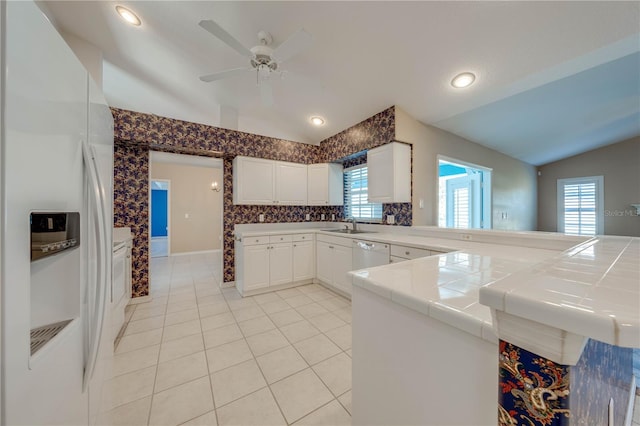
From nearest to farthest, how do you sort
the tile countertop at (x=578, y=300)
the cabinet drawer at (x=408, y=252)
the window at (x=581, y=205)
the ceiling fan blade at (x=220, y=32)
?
the tile countertop at (x=578, y=300) → the ceiling fan blade at (x=220, y=32) → the cabinet drawer at (x=408, y=252) → the window at (x=581, y=205)

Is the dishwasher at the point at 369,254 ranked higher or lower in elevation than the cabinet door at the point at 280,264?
higher

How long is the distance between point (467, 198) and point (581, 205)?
3.11 m

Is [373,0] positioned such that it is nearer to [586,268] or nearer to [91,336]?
[586,268]

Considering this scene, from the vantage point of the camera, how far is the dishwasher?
259 centimetres

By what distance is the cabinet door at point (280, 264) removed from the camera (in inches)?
135

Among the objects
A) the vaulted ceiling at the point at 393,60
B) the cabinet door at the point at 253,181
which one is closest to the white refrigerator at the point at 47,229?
the vaulted ceiling at the point at 393,60

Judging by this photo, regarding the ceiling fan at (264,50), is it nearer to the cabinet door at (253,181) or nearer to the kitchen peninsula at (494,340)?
the cabinet door at (253,181)

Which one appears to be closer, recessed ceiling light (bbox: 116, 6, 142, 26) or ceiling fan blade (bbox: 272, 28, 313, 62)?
ceiling fan blade (bbox: 272, 28, 313, 62)

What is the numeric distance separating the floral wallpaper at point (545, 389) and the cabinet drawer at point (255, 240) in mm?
3121

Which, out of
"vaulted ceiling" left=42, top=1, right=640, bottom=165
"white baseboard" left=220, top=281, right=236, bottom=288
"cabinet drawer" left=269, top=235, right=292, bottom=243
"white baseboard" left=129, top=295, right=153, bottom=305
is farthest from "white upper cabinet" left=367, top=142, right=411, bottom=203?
"white baseboard" left=129, top=295, right=153, bottom=305

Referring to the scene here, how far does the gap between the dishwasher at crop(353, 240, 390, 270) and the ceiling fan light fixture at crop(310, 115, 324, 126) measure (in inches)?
80.8

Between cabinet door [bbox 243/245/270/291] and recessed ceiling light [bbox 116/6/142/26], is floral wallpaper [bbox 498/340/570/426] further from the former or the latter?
recessed ceiling light [bbox 116/6/142/26]

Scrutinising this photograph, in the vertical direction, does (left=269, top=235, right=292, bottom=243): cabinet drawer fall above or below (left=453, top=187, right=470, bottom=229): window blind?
below

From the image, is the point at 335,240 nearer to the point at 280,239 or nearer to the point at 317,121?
the point at 280,239
